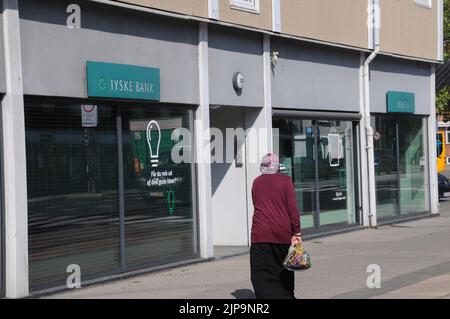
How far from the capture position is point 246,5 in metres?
13.2

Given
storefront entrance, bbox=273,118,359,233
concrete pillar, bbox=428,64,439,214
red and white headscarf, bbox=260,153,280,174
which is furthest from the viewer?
concrete pillar, bbox=428,64,439,214

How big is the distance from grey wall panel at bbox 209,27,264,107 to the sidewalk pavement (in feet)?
8.93

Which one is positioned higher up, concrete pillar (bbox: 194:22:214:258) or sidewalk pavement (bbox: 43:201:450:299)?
concrete pillar (bbox: 194:22:214:258)

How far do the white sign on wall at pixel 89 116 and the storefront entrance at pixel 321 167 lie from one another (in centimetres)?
475

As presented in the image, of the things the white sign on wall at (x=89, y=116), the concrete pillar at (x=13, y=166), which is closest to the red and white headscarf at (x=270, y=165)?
the concrete pillar at (x=13, y=166)

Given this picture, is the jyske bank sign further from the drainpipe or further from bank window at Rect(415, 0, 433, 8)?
bank window at Rect(415, 0, 433, 8)

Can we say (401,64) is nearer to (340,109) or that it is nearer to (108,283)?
(340,109)

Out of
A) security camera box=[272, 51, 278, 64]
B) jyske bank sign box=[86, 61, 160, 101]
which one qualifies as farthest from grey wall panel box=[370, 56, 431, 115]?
jyske bank sign box=[86, 61, 160, 101]

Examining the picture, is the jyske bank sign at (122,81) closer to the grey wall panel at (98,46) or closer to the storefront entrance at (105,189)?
the grey wall panel at (98,46)

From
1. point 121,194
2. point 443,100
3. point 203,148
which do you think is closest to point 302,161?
point 203,148

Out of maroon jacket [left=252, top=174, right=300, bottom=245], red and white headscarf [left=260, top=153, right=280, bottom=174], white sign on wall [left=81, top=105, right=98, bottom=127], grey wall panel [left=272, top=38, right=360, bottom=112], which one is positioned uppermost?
grey wall panel [left=272, top=38, right=360, bottom=112]

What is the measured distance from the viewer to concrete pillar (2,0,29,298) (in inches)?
360

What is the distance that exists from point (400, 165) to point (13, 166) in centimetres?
1163
